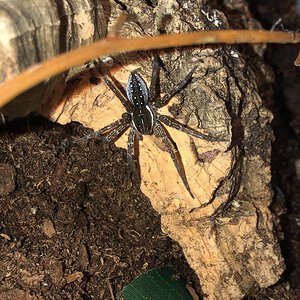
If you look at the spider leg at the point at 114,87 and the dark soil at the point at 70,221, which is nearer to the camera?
the spider leg at the point at 114,87

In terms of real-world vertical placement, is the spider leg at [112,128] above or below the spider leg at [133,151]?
above

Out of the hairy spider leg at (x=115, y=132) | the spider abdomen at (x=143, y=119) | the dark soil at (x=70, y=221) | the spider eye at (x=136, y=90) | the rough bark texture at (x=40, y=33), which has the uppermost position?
the rough bark texture at (x=40, y=33)

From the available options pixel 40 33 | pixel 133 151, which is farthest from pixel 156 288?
pixel 40 33

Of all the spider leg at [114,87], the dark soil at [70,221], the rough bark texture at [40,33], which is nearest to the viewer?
the rough bark texture at [40,33]

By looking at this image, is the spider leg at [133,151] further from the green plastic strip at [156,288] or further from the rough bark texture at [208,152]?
the green plastic strip at [156,288]

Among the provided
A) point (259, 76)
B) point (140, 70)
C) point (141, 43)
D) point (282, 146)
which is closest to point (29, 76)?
point (141, 43)

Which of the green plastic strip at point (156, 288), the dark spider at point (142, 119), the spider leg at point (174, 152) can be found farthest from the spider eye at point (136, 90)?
the green plastic strip at point (156, 288)
